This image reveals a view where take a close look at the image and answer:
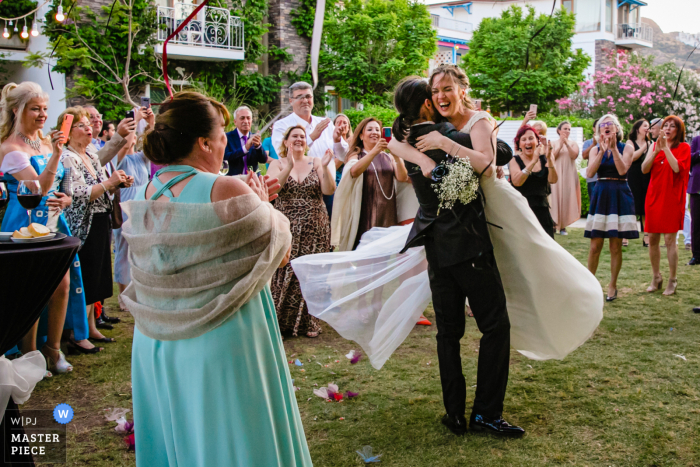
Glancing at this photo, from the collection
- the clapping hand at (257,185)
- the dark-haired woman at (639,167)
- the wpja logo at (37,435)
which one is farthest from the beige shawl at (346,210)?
the dark-haired woman at (639,167)

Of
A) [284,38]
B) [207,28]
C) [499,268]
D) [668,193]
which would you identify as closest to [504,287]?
[499,268]

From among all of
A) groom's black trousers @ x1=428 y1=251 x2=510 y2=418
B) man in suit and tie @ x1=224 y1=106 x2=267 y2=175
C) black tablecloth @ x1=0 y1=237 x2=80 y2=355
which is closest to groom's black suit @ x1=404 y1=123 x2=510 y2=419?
groom's black trousers @ x1=428 y1=251 x2=510 y2=418

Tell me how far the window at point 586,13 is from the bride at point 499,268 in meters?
38.7

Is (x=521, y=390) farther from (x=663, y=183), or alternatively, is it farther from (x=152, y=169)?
(x=152, y=169)

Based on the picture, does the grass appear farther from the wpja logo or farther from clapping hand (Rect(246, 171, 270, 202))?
clapping hand (Rect(246, 171, 270, 202))

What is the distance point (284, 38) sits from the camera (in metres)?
19.0

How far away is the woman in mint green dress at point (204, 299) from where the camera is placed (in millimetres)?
1963

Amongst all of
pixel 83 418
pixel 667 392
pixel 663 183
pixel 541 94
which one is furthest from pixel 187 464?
pixel 541 94

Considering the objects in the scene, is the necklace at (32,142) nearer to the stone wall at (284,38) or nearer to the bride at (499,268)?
the bride at (499,268)

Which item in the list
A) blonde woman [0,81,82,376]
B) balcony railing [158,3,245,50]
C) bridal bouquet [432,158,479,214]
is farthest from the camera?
balcony railing [158,3,245,50]

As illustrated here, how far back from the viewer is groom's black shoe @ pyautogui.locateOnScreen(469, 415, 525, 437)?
3170 mm

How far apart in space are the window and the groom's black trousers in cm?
3900

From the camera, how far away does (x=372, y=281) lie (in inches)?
145

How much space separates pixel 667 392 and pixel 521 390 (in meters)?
0.89
